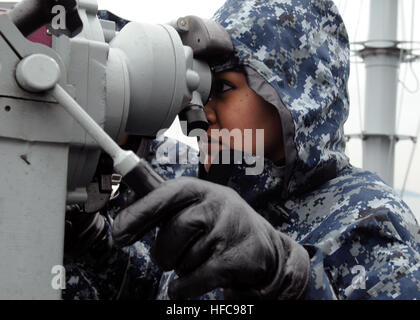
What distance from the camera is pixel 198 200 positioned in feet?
2.89

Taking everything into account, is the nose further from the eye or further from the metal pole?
the metal pole

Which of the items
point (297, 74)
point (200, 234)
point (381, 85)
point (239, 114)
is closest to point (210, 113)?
point (239, 114)

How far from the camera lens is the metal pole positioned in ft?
15.7

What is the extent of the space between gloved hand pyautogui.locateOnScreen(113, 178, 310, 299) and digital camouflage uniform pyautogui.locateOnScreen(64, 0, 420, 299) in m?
0.31

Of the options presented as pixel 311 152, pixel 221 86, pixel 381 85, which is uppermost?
pixel 221 86

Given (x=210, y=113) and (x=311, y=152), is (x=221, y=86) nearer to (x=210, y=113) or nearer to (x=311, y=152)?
(x=210, y=113)

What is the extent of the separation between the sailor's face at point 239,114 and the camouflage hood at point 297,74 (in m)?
0.03

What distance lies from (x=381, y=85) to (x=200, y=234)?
4273 mm

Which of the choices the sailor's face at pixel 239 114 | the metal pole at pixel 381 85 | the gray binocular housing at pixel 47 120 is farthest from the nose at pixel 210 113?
the metal pole at pixel 381 85

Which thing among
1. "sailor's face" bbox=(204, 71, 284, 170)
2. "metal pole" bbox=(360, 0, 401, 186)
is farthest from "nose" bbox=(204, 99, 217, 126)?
"metal pole" bbox=(360, 0, 401, 186)

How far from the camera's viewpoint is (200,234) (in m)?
0.87

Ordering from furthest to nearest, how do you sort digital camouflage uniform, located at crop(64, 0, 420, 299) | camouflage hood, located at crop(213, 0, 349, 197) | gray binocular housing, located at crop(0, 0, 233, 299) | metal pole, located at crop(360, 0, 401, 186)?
metal pole, located at crop(360, 0, 401, 186) < camouflage hood, located at crop(213, 0, 349, 197) < digital camouflage uniform, located at crop(64, 0, 420, 299) < gray binocular housing, located at crop(0, 0, 233, 299)
